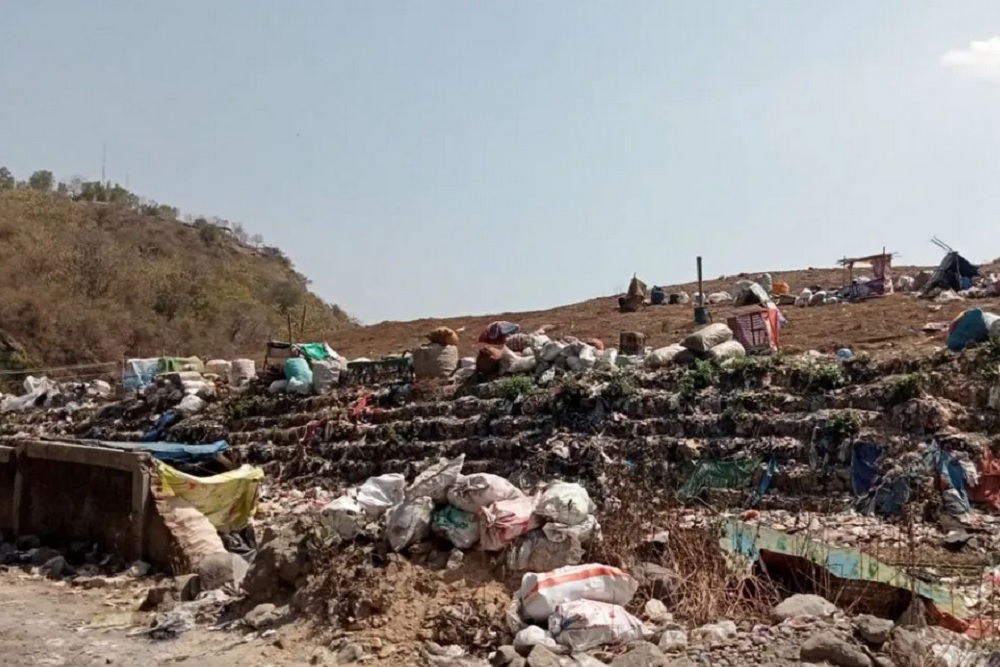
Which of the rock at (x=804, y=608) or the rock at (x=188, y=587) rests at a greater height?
the rock at (x=804, y=608)

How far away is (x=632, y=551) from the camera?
5.78 m

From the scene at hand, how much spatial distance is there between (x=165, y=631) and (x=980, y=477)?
22.9 ft

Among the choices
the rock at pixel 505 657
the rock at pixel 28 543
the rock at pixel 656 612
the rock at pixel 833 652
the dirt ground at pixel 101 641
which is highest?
the rock at pixel 833 652

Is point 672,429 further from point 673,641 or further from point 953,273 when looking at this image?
point 953,273

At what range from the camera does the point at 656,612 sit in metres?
5.25

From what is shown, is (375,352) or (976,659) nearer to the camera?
(976,659)

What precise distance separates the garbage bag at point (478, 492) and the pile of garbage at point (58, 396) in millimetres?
14615

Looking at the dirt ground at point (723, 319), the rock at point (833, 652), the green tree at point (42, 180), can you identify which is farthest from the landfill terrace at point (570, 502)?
the green tree at point (42, 180)

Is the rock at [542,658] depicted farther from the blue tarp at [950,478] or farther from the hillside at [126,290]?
the hillside at [126,290]

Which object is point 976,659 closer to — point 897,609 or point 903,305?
point 897,609

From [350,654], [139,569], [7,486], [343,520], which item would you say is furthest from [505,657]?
[7,486]

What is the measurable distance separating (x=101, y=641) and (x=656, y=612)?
3.75 m

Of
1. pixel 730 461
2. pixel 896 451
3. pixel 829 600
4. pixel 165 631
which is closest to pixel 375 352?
pixel 730 461

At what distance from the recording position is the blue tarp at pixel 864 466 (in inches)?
364
